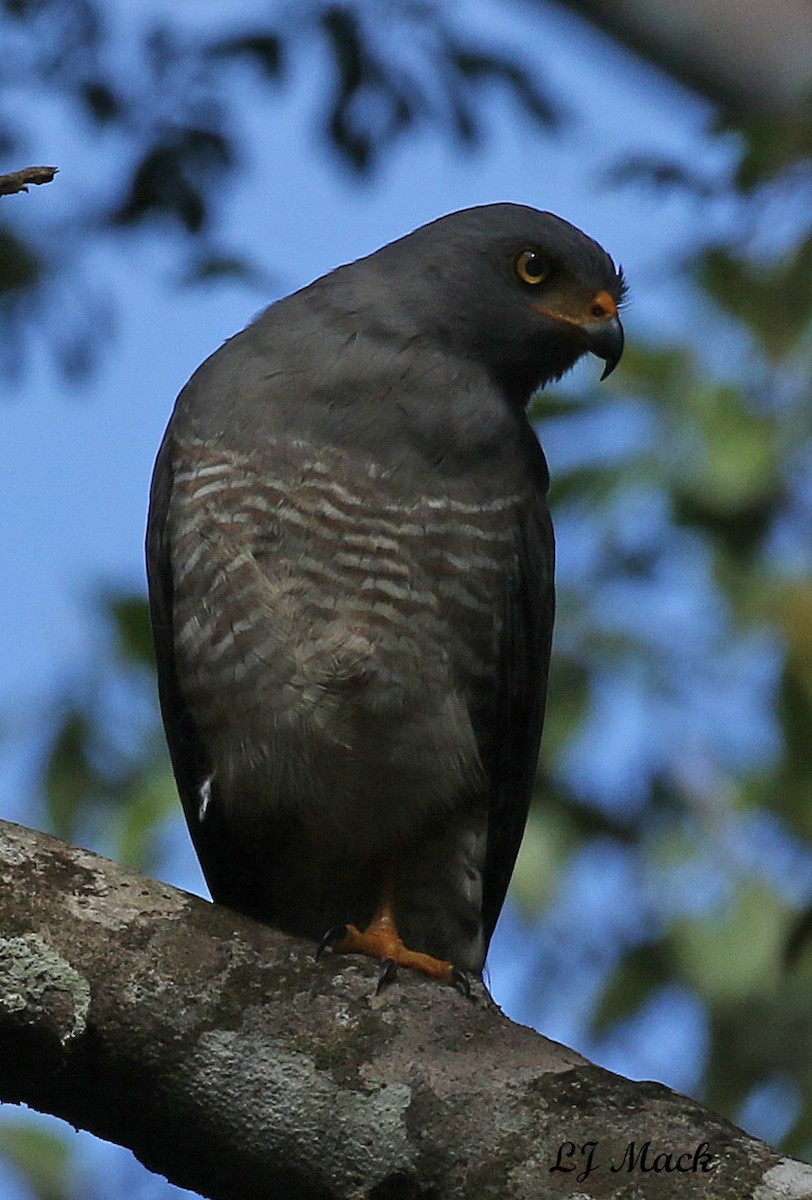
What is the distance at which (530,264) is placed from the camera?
4.58 metres

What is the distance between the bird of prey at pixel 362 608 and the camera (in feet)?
12.5

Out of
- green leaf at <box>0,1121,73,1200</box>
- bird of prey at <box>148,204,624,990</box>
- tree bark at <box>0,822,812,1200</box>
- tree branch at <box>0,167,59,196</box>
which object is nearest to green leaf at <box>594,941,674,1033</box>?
bird of prey at <box>148,204,624,990</box>

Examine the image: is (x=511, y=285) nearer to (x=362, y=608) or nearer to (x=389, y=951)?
(x=362, y=608)

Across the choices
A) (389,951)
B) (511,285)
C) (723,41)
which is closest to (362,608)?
(389,951)

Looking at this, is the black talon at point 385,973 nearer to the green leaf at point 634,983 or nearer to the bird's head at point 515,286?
the bird's head at point 515,286

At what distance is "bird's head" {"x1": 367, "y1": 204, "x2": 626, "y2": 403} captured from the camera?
445 cm

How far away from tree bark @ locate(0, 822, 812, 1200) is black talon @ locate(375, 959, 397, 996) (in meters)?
0.09

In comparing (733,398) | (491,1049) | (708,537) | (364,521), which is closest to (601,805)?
(708,537)

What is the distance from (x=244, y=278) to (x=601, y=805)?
322cm

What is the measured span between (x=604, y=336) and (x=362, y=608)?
3.95ft

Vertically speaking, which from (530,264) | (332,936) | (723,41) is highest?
(723,41)

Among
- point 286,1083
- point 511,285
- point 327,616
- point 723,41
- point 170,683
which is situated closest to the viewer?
point 286,1083

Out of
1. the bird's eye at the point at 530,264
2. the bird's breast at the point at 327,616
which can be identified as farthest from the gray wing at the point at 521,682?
the bird's eye at the point at 530,264

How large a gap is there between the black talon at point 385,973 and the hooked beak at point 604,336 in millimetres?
2045
